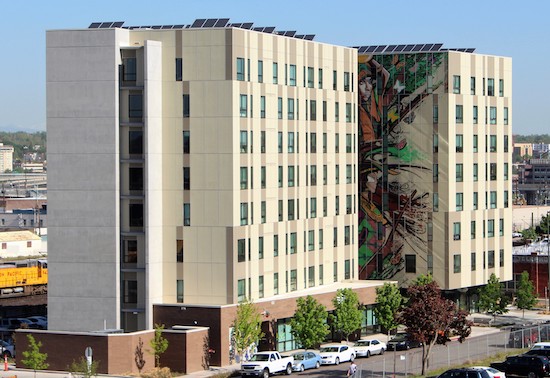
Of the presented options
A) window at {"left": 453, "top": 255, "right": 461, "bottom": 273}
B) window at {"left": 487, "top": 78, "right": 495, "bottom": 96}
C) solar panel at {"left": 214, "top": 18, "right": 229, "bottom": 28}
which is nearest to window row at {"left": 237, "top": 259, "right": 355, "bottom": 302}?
window at {"left": 453, "top": 255, "right": 461, "bottom": 273}

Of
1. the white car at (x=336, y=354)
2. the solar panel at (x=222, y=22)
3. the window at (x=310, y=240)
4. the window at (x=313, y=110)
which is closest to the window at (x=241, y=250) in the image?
the white car at (x=336, y=354)

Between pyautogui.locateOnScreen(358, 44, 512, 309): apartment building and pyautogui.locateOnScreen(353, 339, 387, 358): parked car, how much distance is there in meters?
20.4

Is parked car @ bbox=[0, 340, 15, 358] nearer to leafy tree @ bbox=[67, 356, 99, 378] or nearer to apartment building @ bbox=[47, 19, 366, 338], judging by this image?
apartment building @ bbox=[47, 19, 366, 338]

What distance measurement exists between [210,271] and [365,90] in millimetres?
29515

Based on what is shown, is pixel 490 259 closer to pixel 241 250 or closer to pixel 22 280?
pixel 241 250

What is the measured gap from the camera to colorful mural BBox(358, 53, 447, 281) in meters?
111

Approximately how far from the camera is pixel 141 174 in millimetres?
88438

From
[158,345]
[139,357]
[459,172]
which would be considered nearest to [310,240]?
[459,172]

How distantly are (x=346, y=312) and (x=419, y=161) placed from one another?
21.5 meters

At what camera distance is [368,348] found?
90.8 meters

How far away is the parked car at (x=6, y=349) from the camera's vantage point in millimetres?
91688

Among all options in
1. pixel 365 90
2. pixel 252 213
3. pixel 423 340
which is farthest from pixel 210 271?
pixel 365 90

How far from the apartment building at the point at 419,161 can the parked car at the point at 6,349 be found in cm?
3294

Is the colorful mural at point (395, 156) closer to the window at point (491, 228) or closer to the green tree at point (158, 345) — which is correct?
the window at point (491, 228)
